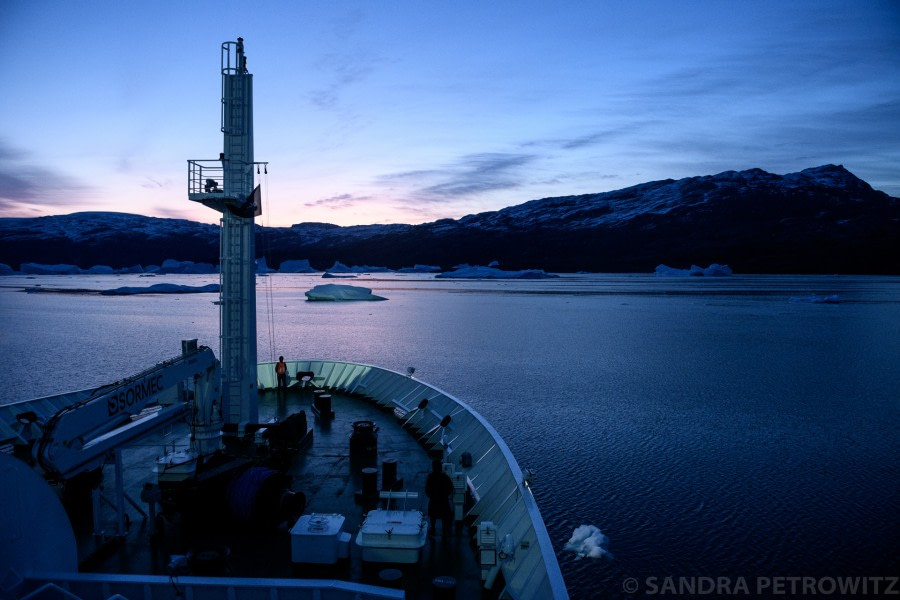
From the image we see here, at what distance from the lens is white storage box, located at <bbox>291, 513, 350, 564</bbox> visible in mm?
7945

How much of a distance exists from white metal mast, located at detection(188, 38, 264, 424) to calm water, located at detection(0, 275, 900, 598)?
7963mm

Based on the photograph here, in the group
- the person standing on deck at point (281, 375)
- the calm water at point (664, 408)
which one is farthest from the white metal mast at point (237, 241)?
the calm water at point (664, 408)

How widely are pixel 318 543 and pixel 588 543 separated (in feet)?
24.1

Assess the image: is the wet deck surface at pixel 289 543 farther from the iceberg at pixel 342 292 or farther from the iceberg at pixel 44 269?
the iceberg at pixel 44 269

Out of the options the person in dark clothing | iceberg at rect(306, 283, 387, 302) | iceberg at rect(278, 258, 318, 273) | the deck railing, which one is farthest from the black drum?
iceberg at rect(278, 258, 318, 273)

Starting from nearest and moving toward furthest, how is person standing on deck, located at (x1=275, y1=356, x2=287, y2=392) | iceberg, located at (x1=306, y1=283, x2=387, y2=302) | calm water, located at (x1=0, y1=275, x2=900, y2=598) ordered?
calm water, located at (x1=0, y1=275, x2=900, y2=598) < person standing on deck, located at (x1=275, y1=356, x2=287, y2=392) < iceberg, located at (x1=306, y1=283, x2=387, y2=302)

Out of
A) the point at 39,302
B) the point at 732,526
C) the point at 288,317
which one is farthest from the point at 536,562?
the point at 39,302

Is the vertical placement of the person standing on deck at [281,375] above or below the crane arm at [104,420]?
below

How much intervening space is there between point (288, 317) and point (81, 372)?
118ft

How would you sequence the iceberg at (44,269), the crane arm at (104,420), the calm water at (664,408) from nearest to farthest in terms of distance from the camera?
the crane arm at (104,420), the calm water at (664,408), the iceberg at (44,269)

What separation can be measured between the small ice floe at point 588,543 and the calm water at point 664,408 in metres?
0.25

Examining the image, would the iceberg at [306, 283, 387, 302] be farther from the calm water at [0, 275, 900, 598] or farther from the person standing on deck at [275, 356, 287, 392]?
the person standing on deck at [275, 356, 287, 392]

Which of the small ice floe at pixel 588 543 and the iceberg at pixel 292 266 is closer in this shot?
the small ice floe at pixel 588 543

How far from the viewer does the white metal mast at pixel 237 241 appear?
42.6 ft
